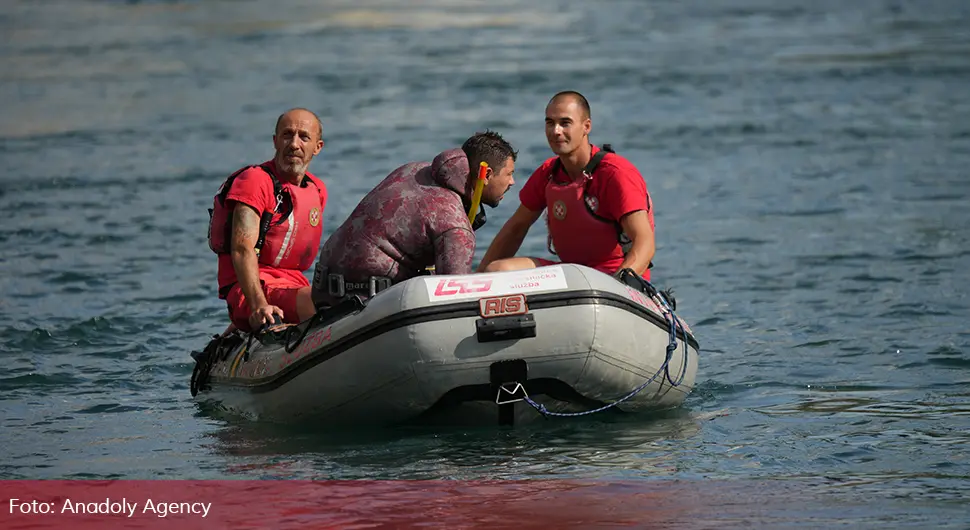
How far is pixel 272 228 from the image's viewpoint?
7.89 m

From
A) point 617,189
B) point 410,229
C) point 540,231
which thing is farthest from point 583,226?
point 540,231

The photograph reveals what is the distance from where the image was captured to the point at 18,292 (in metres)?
12.2

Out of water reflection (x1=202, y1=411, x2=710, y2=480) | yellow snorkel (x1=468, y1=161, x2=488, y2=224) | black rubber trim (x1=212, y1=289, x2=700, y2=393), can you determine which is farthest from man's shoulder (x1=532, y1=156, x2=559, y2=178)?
water reflection (x1=202, y1=411, x2=710, y2=480)

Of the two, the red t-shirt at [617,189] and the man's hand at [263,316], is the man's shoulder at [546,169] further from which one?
the man's hand at [263,316]

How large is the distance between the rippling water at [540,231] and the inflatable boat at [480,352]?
21 cm

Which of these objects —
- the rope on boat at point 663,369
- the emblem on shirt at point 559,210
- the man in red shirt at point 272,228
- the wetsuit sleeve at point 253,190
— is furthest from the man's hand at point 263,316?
the emblem on shirt at point 559,210

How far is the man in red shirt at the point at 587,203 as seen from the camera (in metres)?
7.67

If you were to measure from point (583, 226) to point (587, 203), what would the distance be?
130 mm

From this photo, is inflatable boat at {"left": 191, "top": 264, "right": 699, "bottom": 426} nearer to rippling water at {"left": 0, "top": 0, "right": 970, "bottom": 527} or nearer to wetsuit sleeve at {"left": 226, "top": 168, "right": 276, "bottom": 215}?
rippling water at {"left": 0, "top": 0, "right": 970, "bottom": 527}

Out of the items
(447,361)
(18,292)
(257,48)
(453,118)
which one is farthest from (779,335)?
(257,48)

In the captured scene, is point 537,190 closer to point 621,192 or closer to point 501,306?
point 621,192

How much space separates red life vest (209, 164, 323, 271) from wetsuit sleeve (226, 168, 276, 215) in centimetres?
4

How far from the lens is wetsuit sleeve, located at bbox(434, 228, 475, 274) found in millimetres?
7258

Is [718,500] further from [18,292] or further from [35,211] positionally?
[35,211]
